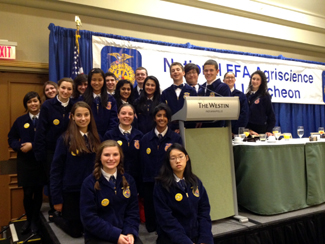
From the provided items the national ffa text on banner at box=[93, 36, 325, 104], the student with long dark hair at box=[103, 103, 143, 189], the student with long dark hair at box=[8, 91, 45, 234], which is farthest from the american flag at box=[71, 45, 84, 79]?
the student with long dark hair at box=[103, 103, 143, 189]

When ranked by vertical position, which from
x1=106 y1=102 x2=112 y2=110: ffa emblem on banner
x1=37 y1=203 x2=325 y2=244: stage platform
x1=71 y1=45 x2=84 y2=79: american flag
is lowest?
x1=37 y1=203 x2=325 y2=244: stage platform

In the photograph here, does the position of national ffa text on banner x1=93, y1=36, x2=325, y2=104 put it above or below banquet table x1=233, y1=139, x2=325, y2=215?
above

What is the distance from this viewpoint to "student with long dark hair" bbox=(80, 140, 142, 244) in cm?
165

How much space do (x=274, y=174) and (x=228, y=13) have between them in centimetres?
370

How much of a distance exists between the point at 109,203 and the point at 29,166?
4.21ft

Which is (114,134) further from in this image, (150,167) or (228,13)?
(228,13)

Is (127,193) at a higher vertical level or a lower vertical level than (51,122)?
lower

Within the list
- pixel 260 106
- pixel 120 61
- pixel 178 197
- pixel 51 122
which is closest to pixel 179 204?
pixel 178 197

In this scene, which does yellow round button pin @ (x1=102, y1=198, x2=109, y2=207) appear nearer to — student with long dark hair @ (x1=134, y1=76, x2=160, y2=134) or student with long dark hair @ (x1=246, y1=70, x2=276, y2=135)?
student with long dark hair @ (x1=134, y1=76, x2=160, y2=134)

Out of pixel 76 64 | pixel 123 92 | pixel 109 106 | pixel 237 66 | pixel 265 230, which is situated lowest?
pixel 265 230

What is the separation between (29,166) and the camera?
8.41ft

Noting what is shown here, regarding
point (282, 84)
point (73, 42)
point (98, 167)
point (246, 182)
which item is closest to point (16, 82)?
point (73, 42)

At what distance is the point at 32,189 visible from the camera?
2.56 metres

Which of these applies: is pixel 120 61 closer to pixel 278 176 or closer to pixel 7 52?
pixel 7 52
